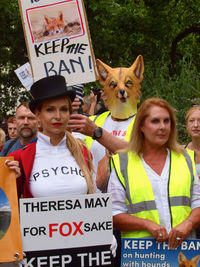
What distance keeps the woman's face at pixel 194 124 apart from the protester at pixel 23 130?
5.56 ft

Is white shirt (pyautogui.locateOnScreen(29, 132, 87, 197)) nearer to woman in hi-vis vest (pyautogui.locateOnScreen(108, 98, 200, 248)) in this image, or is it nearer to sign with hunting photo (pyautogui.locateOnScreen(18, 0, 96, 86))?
woman in hi-vis vest (pyautogui.locateOnScreen(108, 98, 200, 248))

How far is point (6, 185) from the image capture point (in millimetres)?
3736

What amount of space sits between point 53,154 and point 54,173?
0.54 feet

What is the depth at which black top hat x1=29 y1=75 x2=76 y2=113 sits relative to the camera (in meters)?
3.85

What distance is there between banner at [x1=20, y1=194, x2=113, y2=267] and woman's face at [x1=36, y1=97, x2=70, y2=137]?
51 cm

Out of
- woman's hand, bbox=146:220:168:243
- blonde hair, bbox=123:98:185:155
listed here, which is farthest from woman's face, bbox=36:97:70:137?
woman's hand, bbox=146:220:168:243

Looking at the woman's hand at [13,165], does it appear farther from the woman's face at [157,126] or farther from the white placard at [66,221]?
the woman's face at [157,126]

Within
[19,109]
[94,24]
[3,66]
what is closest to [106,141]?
[19,109]

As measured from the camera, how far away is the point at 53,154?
3.88 metres

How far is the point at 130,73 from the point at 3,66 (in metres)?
12.9

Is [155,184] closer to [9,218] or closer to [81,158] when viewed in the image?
[81,158]

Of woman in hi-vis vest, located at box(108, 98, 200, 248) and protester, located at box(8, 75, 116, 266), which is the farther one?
woman in hi-vis vest, located at box(108, 98, 200, 248)

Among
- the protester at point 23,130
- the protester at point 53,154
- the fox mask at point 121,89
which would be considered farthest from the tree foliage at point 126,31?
the protester at point 53,154

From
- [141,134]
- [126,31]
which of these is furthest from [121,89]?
[126,31]
